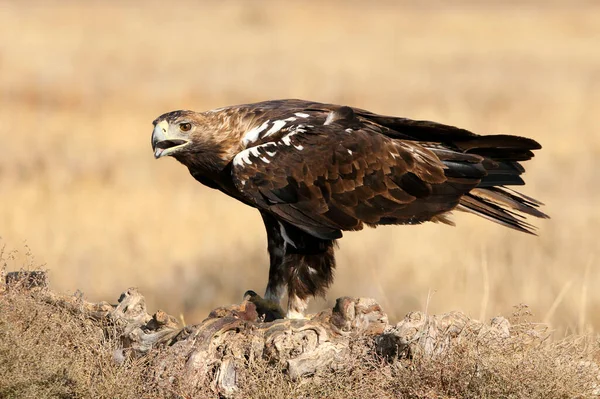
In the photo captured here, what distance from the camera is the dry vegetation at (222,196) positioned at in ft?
32.6

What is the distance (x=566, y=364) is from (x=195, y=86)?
1331 cm

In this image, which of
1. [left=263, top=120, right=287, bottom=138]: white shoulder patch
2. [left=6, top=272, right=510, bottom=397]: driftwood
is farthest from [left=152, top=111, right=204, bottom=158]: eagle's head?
[left=6, top=272, right=510, bottom=397]: driftwood

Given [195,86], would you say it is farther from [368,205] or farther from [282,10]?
[282,10]

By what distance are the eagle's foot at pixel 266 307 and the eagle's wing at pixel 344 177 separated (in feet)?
1.78

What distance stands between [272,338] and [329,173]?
1568mm

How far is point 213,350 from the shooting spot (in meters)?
5.03

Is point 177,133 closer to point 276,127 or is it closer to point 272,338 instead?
point 276,127

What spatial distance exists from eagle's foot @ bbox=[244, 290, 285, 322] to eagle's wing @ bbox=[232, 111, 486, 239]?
544 mm

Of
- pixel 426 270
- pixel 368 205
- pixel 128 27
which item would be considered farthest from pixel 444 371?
pixel 128 27

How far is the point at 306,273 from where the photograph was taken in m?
6.33

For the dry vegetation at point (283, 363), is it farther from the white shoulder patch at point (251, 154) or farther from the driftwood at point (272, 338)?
the white shoulder patch at point (251, 154)

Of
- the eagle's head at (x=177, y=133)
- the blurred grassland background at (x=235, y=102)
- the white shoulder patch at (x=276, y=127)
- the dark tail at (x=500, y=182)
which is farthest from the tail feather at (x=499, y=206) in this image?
the eagle's head at (x=177, y=133)

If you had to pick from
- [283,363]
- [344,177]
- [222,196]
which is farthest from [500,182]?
[222,196]

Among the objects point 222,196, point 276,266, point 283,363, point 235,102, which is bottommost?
point 283,363
